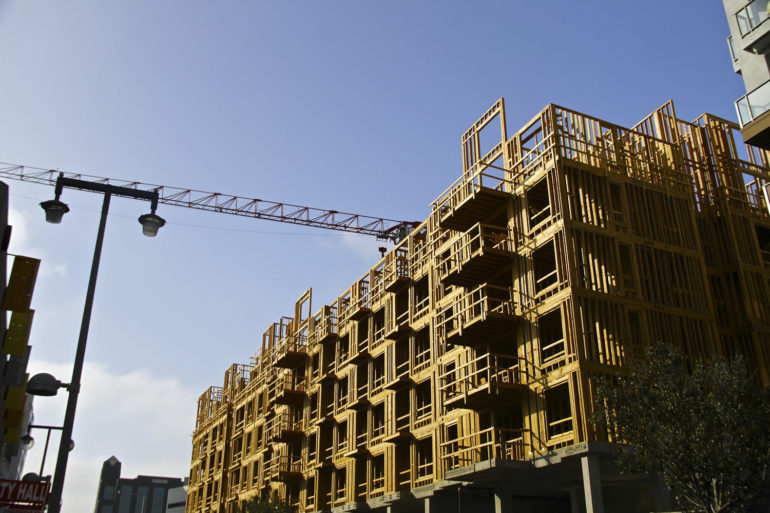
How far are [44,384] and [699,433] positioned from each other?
16.9 m

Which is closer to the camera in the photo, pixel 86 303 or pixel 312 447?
pixel 86 303

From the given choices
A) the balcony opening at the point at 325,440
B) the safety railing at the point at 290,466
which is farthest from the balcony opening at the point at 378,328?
the safety railing at the point at 290,466

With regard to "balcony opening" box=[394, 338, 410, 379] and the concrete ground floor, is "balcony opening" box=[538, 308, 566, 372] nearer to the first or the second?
the concrete ground floor

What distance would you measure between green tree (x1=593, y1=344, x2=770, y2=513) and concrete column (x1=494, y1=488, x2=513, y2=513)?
807 centimetres

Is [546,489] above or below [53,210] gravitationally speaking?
below

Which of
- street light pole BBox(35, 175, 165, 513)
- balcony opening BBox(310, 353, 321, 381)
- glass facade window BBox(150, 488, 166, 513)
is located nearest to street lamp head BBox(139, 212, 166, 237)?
street light pole BBox(35, 175, 165, 513)

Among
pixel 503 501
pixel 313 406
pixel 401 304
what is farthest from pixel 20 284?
pixel 313 406

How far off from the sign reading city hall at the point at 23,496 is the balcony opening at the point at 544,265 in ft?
65.8

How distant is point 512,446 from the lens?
1122 inches

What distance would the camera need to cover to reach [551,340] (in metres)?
31.2

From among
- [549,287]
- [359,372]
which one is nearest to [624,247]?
[549,287]

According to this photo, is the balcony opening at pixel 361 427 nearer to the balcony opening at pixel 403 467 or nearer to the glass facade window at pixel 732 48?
the balcony opening at pixel 403 467

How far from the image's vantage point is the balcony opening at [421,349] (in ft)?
125

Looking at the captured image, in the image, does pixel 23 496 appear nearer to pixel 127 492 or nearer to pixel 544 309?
pixel 544 309
